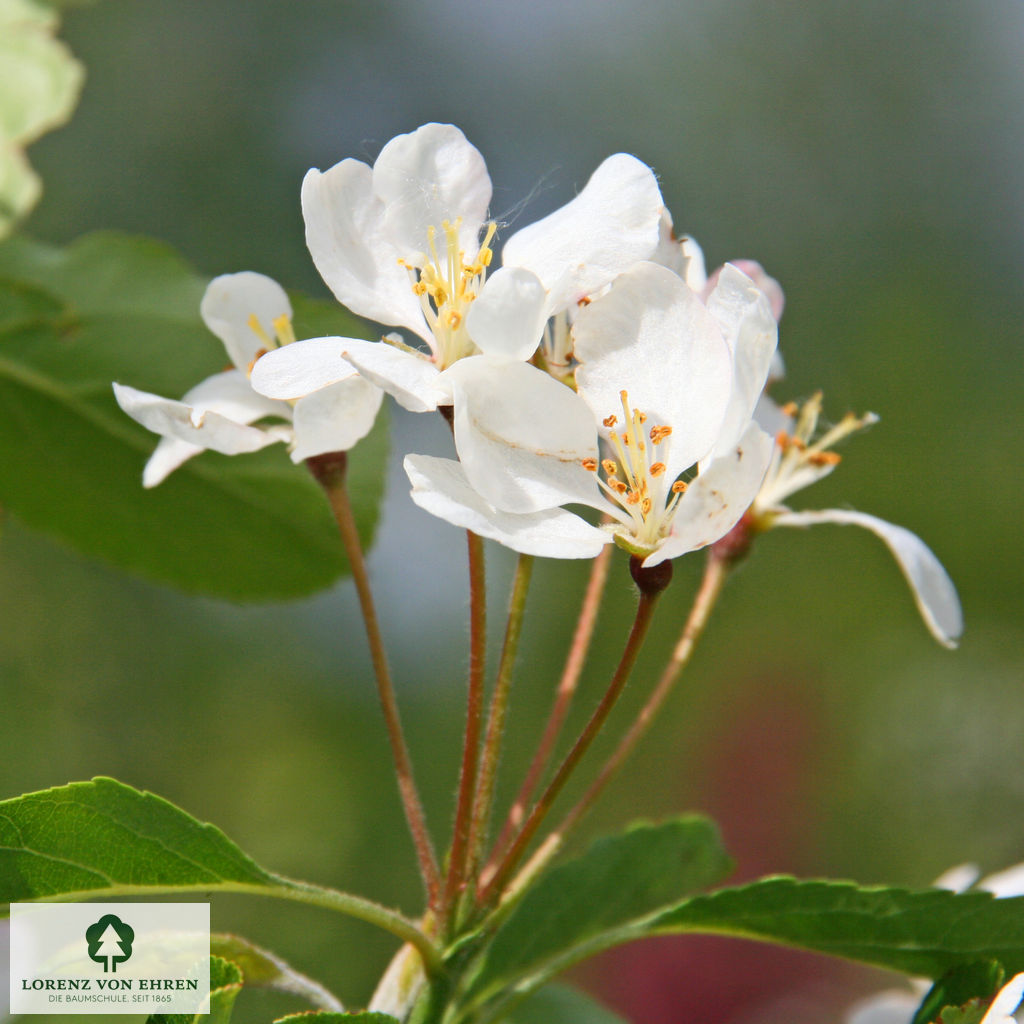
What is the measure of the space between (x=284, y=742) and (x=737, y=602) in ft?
7.50

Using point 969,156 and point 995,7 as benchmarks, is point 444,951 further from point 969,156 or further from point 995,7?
point 995,7

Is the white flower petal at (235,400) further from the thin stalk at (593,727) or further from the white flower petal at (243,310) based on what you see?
the thin stalk at (593,727)

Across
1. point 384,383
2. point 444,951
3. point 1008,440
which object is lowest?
point 444,951

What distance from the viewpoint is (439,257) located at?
0.81 m

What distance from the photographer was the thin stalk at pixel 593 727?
0.66 metres

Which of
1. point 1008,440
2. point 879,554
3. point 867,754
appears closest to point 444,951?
point 867,754

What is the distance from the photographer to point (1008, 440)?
16.9ft

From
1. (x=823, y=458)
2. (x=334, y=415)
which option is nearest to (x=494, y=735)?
(x=334, y=415)

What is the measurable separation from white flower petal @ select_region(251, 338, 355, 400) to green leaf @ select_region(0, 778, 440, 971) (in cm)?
26

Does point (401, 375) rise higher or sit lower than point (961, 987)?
higher

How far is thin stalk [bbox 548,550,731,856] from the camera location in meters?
0.76

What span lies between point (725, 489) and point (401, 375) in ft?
0.69

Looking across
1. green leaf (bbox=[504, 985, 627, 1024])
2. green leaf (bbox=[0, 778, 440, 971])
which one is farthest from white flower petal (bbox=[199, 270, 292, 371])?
green leaf (bbox=[504, 985, 627, 1024])

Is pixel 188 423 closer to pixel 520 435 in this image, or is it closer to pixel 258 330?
pixel 258 330
